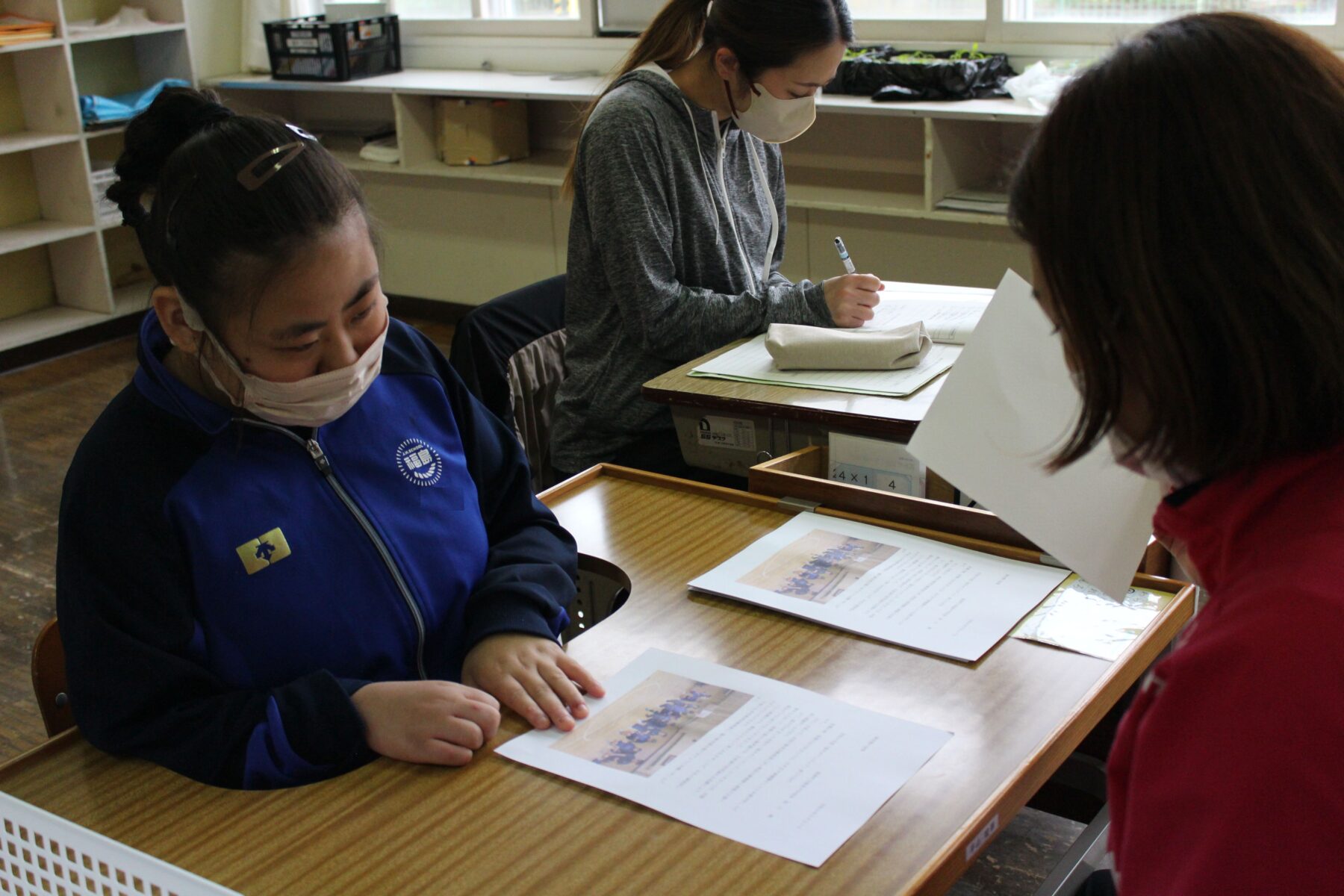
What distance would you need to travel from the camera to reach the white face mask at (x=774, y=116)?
6.72 feet

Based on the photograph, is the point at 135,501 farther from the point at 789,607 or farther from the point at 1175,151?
the point at 1175,151

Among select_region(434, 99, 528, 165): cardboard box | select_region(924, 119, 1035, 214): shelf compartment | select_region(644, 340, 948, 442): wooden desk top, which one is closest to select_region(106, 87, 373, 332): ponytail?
select_region(644, 340, 948, 442): wooden desk top

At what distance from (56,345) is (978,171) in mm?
3354

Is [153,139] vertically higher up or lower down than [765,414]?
higher up

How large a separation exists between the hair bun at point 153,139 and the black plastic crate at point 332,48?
3671 millimetres

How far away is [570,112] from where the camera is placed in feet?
14.7

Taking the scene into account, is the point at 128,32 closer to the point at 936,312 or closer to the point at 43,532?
the point at 43,532

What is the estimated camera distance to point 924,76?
11.2 ft

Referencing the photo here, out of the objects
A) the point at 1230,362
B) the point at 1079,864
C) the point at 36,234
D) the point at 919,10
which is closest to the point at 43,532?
the point at 36,234

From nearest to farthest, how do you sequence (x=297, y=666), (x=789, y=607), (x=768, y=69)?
(x=297, y=666)
(x=789, y=607)
(x=768, y=69)

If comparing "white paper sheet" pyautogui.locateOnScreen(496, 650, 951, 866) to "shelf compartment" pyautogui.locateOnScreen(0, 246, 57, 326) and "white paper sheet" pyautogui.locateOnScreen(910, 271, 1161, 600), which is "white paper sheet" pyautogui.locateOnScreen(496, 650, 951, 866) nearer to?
"white paper sheet" pyautogui.locateOnScreen(910, 271, 1161, 600)

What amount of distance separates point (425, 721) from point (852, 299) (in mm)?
1156

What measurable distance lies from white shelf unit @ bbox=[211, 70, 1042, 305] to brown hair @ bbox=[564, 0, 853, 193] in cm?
92

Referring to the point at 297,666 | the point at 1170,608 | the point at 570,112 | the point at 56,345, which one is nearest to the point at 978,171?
the point at 570,112
